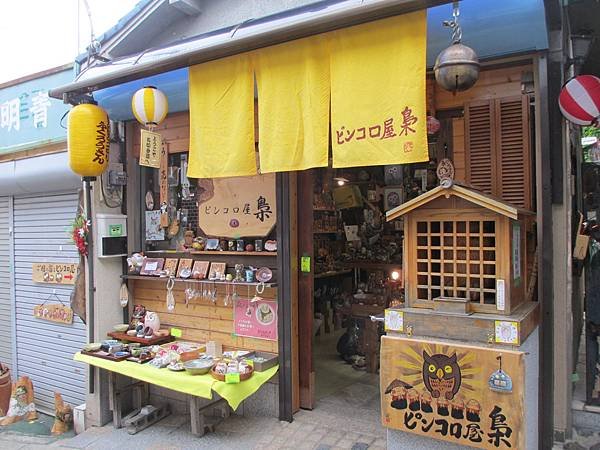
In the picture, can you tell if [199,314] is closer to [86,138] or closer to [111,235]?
[111,235]

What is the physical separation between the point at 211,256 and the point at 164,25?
3609 millimetres

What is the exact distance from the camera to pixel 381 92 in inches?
169

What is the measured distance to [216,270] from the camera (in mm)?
6516

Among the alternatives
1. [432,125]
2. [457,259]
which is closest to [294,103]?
[432,125]

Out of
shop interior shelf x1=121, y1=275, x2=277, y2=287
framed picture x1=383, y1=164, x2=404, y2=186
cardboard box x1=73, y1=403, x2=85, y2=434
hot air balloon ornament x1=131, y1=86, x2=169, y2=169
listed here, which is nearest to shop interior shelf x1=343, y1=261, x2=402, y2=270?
framed picture x1=383, y1=164, x2=404, y2=186

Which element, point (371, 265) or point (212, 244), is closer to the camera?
point (212, 244)

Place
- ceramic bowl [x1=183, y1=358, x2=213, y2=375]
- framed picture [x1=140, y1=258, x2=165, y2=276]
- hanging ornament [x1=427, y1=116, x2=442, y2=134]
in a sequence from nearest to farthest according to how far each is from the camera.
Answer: hanging ornament [x1=427, y1=116, x2=442, y2=134], ceramic bowl [x1=183, y1=358, x2=213, y2=375], framed picture [x1=140, y1=258, x2=165, y2=276]

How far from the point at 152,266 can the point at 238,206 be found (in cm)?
177

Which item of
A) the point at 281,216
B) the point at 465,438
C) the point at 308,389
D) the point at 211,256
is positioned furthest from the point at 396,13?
the point at 308,389

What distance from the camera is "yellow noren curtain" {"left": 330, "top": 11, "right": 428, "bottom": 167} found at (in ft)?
13.4

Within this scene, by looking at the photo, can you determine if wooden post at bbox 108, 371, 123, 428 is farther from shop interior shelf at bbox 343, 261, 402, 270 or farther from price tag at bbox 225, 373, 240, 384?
shop interior shelf at bbox 343, 261, 402, 270

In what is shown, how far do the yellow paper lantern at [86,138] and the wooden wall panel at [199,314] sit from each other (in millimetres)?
2013

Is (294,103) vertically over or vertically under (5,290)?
over

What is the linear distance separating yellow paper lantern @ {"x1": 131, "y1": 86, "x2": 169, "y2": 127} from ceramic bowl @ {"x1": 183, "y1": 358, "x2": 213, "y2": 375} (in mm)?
3071
